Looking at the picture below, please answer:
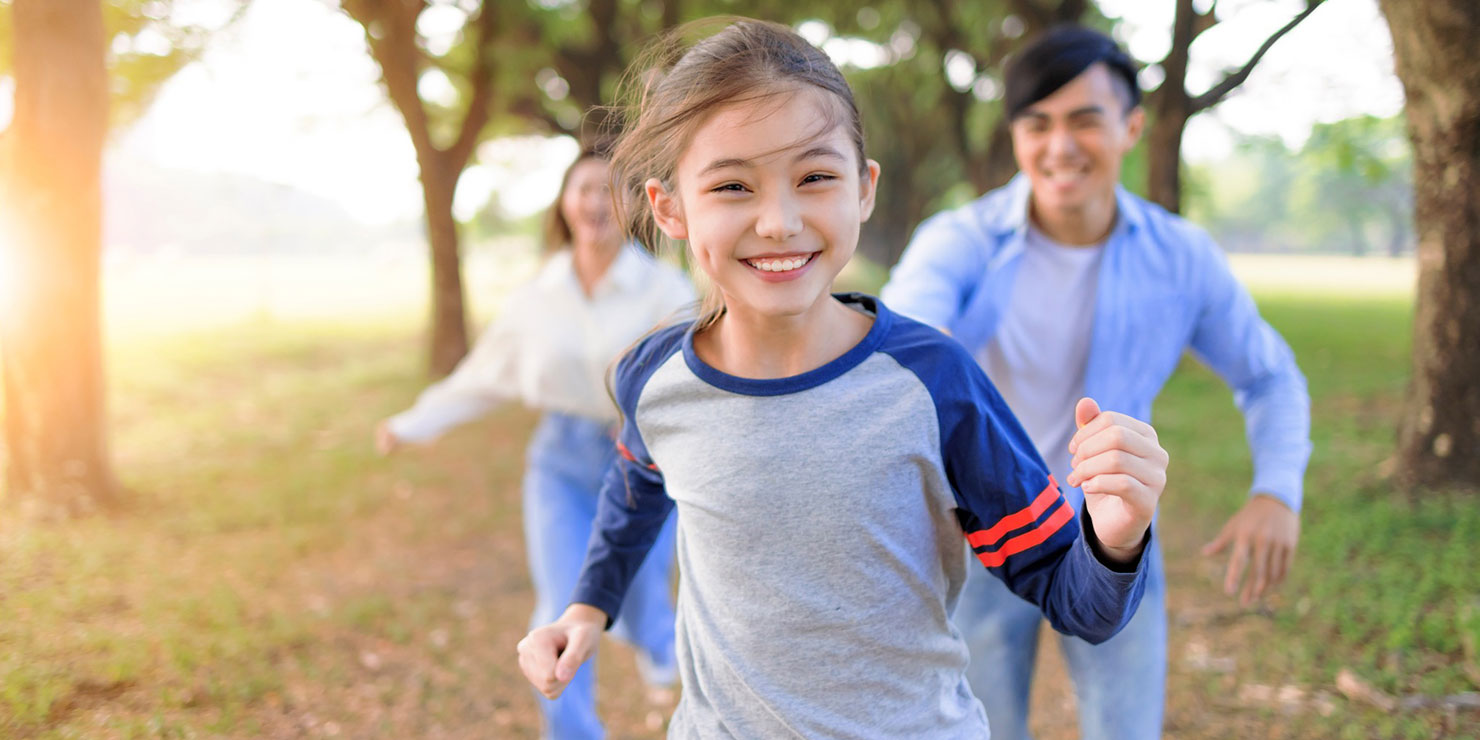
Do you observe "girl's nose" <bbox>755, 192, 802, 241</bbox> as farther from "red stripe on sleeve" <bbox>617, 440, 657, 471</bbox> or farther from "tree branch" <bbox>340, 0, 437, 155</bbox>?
"tree branch" <bbox>340, 0, 437, 155</bbox>

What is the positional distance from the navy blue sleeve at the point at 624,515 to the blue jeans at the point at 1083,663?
0.90 metres

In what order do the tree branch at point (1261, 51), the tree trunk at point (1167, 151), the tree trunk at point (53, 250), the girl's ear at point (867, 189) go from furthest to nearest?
the tree trunk at point (1167, 151)
the tree trunk at point (53, 250)
the tree branch at point (1261, 51)
the girl's ear at point (867, 189)

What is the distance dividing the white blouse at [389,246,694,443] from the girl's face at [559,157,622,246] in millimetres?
148

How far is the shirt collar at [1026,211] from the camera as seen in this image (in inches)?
110

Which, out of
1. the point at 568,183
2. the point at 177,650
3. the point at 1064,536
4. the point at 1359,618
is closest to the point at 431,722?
the point at 177,650

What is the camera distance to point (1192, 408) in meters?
10.7

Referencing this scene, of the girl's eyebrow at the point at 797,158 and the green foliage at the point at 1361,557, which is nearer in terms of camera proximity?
the girl's eyebrow at the point at 797,158

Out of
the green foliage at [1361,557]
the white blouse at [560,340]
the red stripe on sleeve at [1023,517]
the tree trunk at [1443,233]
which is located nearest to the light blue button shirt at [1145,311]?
the red stripe on sleeve at [1023,517]

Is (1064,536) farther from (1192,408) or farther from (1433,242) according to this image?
(1192,408)

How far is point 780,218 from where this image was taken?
5.23 ft

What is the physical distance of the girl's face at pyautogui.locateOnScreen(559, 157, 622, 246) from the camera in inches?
168

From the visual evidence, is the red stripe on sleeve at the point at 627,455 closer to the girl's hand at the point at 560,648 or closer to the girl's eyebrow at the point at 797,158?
the girl's hand at the point at 560,648

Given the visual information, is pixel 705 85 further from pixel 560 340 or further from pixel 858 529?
pixel 560 340

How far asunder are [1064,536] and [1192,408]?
1008 centimetres
